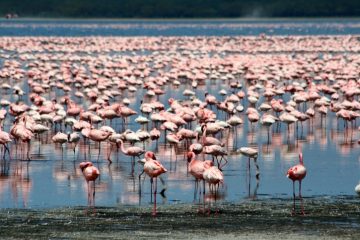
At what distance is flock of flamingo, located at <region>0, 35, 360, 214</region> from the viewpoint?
59.4 feet

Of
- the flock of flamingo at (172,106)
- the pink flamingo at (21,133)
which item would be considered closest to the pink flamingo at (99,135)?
the flock of flamingo at (172,106)

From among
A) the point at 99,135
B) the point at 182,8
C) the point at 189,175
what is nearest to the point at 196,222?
the point at 189,175

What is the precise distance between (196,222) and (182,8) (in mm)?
139725

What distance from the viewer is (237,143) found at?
805 inches

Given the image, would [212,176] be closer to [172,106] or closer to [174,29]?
[172,106]

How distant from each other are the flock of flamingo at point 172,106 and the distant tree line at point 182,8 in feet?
343

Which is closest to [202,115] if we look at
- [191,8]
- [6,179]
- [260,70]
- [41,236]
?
[6,179]

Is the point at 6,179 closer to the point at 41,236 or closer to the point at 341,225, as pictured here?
the point at 41,236

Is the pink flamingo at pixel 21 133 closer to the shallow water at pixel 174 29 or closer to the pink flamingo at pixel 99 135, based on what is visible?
the pink flamingo at pixel 99 135

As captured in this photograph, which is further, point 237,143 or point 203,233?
point 237,143

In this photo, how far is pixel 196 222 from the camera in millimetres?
13250

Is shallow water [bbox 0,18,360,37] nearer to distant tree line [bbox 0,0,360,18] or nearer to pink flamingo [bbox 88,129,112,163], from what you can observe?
distant tree line [bbox 0,0,360,18]

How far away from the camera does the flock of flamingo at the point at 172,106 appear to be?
18.1 meters

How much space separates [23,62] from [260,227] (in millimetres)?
32992
